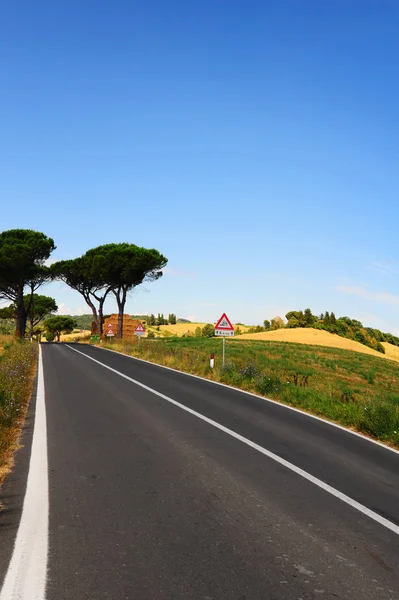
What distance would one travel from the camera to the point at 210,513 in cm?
478

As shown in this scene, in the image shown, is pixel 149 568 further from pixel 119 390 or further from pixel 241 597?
pixel 119 390

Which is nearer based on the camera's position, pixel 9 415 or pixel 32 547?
pixel 32 547

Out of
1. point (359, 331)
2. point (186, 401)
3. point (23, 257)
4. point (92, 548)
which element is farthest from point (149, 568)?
point (359, 331)

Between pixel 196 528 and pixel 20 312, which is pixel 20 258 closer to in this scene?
pixel 20 312

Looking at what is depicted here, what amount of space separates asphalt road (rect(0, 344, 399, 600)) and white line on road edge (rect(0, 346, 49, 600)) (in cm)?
7

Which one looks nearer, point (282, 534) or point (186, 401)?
point (282, 534)

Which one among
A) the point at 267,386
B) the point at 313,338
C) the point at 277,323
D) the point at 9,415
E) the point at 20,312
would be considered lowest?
the point at 267,386

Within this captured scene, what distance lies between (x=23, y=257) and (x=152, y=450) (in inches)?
1822

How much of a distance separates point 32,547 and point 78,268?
57.3 m

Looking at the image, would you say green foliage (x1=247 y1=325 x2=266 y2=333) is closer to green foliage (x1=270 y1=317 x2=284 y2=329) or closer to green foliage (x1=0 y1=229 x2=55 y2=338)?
green foliage (x1=270 y1=317 x2=284 y2=329)

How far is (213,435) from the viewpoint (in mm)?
8406

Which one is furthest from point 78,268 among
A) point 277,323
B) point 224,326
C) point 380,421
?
point 277,323

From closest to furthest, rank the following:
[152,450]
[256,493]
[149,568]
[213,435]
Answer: [149,568] < [256,493] < [152,450] < [213,435]

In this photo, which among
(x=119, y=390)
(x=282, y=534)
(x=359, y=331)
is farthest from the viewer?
(x=359, y=331)
